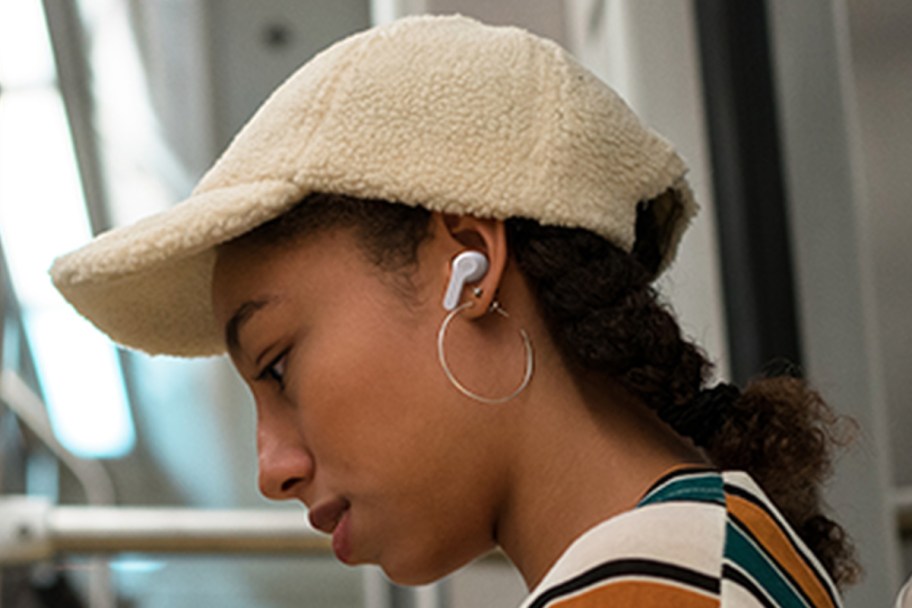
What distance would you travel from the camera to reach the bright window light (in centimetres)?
186

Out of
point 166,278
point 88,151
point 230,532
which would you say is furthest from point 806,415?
Answer: point 88,151

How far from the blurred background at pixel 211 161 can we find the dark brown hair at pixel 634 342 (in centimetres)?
23

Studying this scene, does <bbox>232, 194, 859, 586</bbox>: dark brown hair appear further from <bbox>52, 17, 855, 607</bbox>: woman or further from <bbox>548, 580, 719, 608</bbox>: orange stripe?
<bbox>548, 580, 719, 608</bbox>: orange stripe

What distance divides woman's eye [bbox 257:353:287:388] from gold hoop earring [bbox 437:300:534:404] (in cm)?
9

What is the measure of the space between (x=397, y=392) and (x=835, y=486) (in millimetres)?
690

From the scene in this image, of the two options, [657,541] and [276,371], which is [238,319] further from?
[657,541]

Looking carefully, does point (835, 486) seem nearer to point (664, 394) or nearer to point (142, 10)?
point (664, 394)

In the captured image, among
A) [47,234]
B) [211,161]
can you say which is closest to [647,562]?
[211,161]

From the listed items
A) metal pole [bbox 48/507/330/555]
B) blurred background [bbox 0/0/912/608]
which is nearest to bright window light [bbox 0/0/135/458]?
blurred background [bbox 0/0/912/608]

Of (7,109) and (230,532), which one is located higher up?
(7,109)

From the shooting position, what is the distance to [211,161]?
1.85m

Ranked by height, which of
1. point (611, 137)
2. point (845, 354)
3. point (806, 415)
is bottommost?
point (845, 354)

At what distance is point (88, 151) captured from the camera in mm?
1960

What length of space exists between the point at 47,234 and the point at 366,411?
1461 mm
